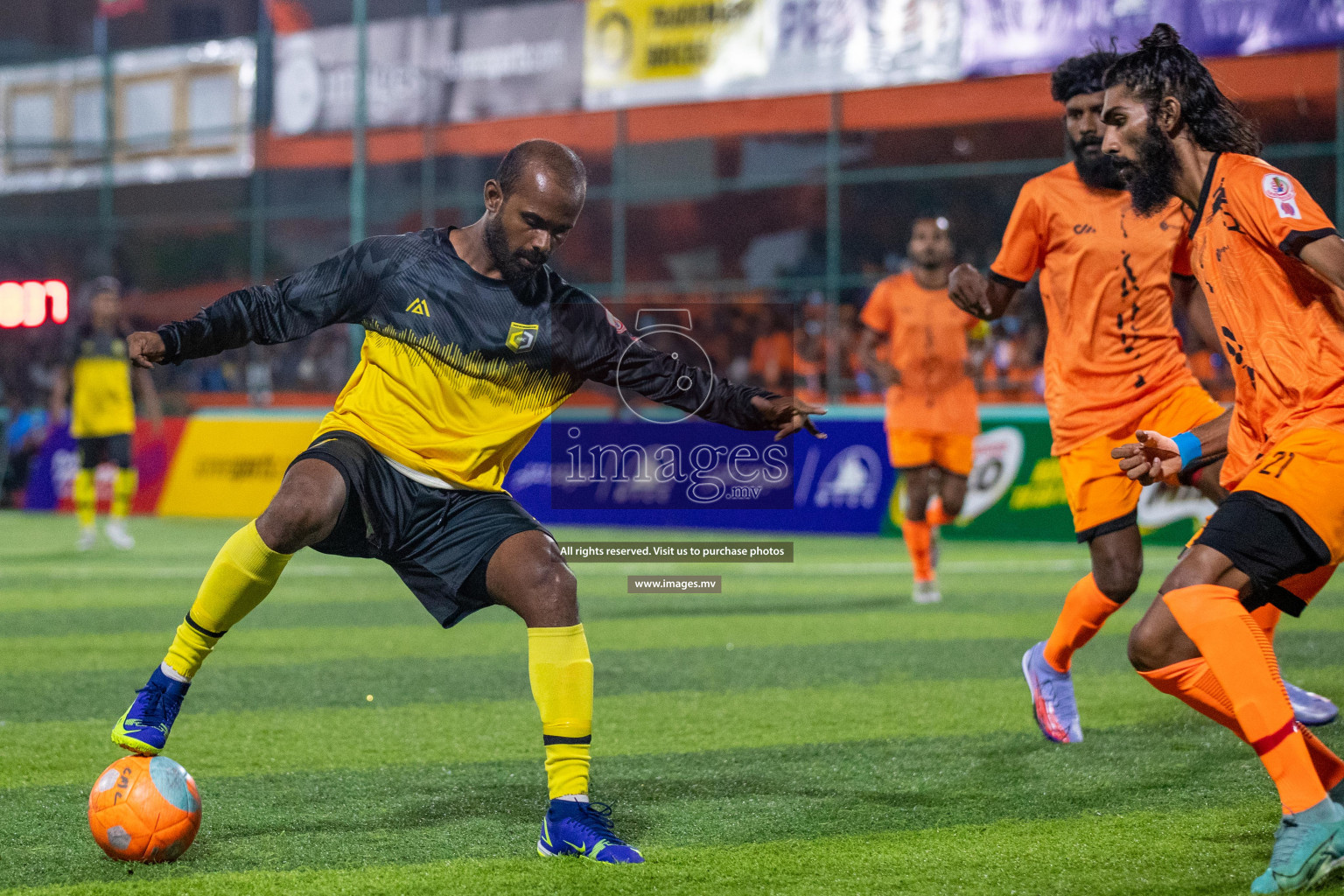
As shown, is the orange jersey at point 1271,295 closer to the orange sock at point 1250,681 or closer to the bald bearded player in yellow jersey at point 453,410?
the orange sock at point 1250,681

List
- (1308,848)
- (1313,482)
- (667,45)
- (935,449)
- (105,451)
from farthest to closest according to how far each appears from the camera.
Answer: (667,45), (105,451), (935,449), (1313,482), (1308,848)

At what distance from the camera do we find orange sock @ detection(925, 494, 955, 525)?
417 inches

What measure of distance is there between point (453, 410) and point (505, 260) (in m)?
0.46

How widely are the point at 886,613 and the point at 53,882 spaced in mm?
6614

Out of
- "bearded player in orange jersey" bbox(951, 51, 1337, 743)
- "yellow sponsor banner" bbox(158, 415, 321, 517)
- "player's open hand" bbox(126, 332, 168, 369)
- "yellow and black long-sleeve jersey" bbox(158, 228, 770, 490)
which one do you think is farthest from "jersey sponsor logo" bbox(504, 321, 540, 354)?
"yellow sponsor banner" bbox(158, 415, 321, 517)

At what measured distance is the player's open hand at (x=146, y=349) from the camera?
13.6 ft

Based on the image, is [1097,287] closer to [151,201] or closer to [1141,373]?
[1141,373]

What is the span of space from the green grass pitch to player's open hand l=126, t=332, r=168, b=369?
52.6 inches

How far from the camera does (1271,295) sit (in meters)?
3.77

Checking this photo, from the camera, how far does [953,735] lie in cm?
584

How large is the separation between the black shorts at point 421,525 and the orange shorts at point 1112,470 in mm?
2348

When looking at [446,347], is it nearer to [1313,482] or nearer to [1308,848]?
[1313,482]

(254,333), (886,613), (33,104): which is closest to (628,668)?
(886,613)

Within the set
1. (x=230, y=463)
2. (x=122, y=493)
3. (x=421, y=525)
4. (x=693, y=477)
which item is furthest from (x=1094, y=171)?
(x=230, y=463)
